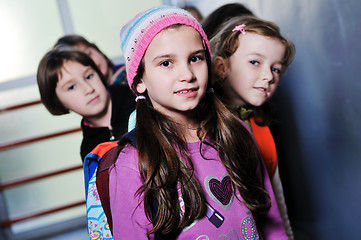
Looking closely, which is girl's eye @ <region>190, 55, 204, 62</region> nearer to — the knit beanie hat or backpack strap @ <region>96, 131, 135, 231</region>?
the knit beanie hat

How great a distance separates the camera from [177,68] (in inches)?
33.7

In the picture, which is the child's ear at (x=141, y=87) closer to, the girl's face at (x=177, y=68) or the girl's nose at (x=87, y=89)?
the girl's face at (x=177, y=68)

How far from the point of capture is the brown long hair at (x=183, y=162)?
2.78 ft

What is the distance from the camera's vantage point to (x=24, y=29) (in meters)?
3.45

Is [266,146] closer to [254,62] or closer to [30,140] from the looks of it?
Result: [254,62]

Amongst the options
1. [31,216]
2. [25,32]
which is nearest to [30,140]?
[31,216]

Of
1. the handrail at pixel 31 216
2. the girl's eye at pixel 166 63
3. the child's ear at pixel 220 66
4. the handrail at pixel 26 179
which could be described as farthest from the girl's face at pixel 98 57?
the handrail at pixel 31 216

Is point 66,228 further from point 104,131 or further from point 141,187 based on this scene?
point 141,187

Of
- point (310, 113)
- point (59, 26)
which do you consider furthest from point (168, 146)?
point (59, 26)

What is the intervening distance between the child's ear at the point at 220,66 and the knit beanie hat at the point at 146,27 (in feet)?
1.12

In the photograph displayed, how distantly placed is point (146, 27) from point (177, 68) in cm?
13

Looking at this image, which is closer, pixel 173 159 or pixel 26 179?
pixel 173 159

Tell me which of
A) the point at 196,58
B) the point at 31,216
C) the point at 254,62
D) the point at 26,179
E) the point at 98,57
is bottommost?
the point at 31,216

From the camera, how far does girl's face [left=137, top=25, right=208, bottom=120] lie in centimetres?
85
